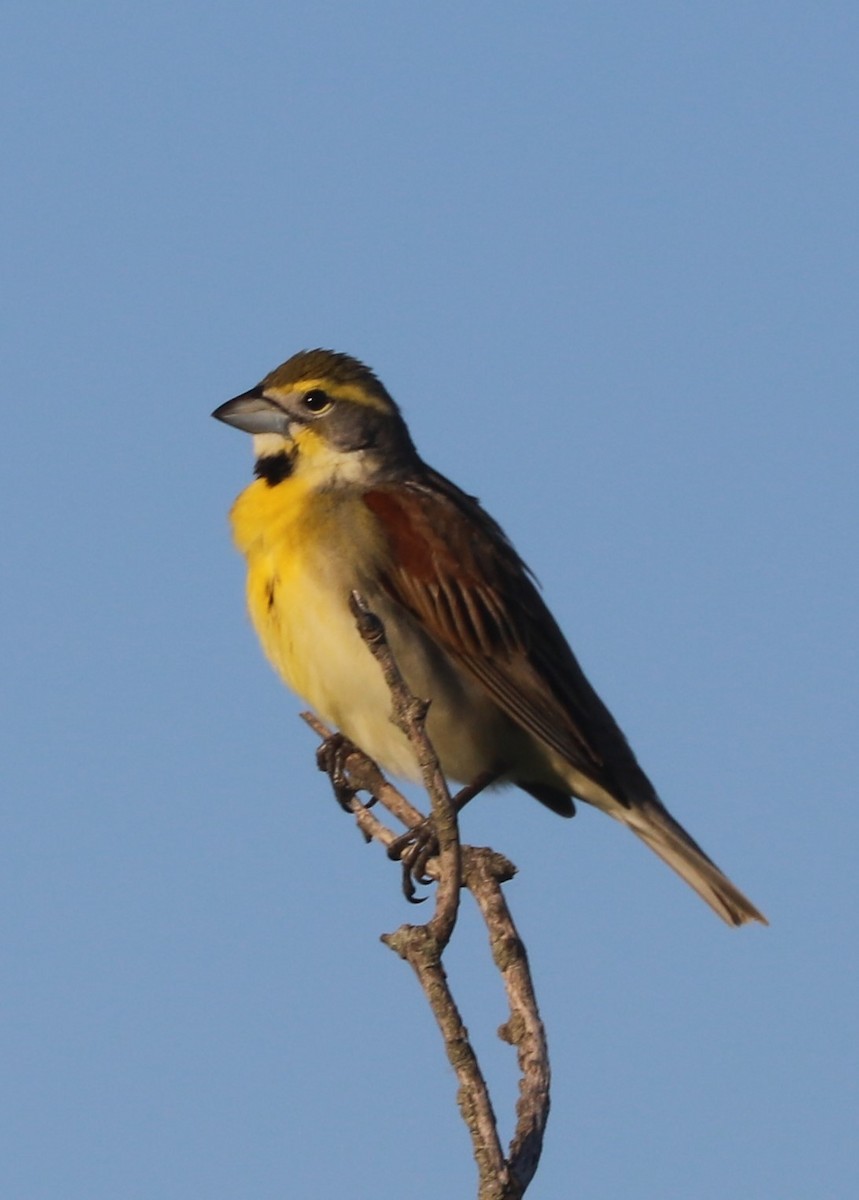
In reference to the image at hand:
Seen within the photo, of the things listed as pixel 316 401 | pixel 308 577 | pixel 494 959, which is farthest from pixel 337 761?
pixel 494 959

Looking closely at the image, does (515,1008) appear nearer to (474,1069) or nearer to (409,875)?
(474,1069)

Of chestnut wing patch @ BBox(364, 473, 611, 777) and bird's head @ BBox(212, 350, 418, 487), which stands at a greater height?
bird's head @ BBox(212, 350, 418, 487)

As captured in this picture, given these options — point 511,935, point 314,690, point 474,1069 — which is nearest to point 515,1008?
point 511,935

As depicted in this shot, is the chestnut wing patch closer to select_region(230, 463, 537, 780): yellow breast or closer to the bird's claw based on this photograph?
select_region(230, 463, 537, 780): yellow breast

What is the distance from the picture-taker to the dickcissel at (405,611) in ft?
27.1

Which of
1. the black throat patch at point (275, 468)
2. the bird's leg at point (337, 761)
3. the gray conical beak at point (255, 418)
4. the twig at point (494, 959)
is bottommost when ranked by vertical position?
the twig at point (494, 959)

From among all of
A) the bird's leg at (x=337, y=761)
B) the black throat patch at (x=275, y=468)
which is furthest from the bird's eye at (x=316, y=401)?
the bird's leg at (x=337, y=761)

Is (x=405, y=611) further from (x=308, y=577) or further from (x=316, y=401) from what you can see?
(x=316, y=401)

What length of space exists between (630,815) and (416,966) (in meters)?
4.20

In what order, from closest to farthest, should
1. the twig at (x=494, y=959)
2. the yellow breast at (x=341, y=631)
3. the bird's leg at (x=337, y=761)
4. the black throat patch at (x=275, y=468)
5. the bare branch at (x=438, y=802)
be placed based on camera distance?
the twig at (x=494, y=959)
the bare branch at (x=438, y=802)
the yellow breast at (x=341, y=631)
the bird's leg at (x=337, y=761)
the black throat patch at (x=275, y=468)

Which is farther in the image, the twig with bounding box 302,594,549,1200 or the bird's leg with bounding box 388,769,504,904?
the bird's leg with bounding box 388,769,504,904

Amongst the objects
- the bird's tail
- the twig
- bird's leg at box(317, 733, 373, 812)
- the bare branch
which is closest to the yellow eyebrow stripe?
bird's leg at box(317, 733, 373, 812)

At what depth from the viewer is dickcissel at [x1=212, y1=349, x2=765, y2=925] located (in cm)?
827

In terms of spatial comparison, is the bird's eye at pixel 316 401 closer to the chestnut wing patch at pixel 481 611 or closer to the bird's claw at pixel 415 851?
the chestnut wing patch at pixel 481 611
